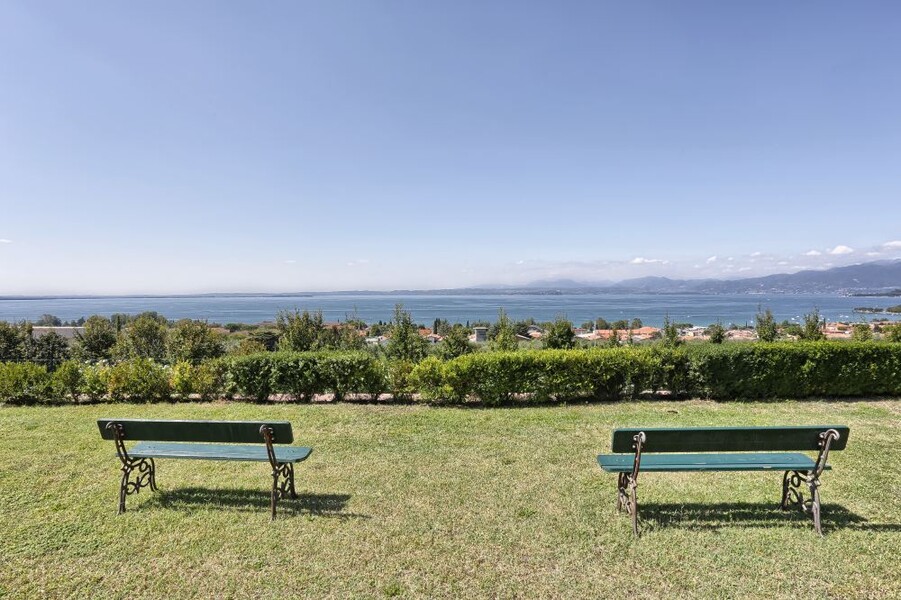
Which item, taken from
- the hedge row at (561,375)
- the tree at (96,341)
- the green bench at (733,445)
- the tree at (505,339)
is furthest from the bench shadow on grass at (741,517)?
the tree at (96,341)

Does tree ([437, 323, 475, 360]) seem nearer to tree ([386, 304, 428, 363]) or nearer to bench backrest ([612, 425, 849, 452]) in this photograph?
tree ([386, 304, 428, 363])

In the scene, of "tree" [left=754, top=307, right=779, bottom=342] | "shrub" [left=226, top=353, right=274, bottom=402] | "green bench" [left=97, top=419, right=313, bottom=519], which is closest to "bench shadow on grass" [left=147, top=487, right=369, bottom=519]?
"green bench" [left=97, top=419, right=313, bottom=519]

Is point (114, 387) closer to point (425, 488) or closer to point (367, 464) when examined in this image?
point (367, 464)

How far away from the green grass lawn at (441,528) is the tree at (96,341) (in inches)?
1403

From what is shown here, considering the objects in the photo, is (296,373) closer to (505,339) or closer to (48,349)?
(505,339)

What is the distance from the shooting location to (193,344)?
51.1ft

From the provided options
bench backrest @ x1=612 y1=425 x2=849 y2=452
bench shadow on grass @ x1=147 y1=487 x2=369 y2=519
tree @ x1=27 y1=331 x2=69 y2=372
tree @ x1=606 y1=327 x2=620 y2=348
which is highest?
bench backrest @ x1=612 y1=425 x2=849 y2=452

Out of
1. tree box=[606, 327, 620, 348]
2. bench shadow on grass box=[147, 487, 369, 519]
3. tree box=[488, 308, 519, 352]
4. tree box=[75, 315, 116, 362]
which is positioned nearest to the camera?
bench shadow on grass box=[147, 487, 369, 519]

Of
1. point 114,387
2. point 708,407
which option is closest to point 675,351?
point 708,407

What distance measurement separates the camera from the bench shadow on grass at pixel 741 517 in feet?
13.1

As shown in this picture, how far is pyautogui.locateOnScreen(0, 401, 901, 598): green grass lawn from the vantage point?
3.26m

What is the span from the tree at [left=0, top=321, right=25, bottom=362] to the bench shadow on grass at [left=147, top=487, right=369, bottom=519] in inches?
1475

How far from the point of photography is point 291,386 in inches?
378

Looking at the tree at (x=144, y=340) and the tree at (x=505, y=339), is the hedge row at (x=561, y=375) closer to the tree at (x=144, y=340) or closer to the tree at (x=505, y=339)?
the tree at (x=505, y=339)
